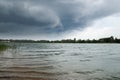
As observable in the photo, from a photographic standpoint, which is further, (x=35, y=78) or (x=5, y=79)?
(x=35, y=78)

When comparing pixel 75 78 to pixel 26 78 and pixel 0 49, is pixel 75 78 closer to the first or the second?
pixel 26 78

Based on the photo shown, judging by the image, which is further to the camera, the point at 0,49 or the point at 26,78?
the point at 0,49

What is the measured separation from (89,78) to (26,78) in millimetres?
5280

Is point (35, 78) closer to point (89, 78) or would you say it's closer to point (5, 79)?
point (5, 79)

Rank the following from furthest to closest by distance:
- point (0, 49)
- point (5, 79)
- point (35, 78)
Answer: point (0, 49)
point (35, 78)
point (5, 79)

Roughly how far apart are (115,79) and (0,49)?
4390 cm

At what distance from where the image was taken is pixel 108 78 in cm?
1802

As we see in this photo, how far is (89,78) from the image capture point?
1800 centimetres

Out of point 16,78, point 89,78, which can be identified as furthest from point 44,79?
point 89,78

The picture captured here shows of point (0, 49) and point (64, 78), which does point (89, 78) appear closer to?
point (64, 78)

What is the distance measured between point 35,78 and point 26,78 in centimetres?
73

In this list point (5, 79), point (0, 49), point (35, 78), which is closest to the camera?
point (5, 79)

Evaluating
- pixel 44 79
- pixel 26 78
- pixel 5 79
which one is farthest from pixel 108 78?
pixel 5 79

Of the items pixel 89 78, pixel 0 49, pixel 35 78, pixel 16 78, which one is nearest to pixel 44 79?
pixel 35 78
